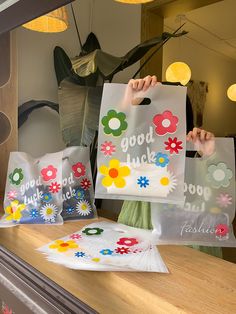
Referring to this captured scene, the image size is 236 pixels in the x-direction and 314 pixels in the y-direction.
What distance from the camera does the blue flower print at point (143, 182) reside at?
0.76 metres

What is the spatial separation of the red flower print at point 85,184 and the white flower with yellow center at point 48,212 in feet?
0.40

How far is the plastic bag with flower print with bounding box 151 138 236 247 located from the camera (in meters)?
0.76

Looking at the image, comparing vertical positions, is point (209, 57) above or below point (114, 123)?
above

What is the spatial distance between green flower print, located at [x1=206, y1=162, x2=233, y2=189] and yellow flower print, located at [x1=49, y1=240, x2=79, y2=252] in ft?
1.21

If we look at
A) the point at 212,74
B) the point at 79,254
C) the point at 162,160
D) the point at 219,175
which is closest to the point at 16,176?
the point at 79,254

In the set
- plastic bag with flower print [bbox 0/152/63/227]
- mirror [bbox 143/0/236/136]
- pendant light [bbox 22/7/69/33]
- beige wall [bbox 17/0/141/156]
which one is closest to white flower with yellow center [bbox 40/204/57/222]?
plastic bag with flower print [bbox 0/152/63/227]

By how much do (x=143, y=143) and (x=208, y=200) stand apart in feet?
0.69

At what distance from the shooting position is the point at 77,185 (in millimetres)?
1063

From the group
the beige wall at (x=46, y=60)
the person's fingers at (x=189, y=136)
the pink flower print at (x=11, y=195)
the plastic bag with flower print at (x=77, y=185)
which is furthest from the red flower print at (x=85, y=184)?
the beige wall at (x=46, y=60)

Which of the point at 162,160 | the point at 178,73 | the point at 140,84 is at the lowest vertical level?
the point at 162,160

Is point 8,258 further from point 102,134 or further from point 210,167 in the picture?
point 210,167

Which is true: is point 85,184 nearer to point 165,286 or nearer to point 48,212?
point 48,212

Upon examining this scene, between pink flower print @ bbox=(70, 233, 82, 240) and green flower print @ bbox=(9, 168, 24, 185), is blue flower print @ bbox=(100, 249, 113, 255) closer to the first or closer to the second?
pink flower print @ bbox=(70, 233, 82, 240)

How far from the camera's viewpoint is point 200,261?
73cm
